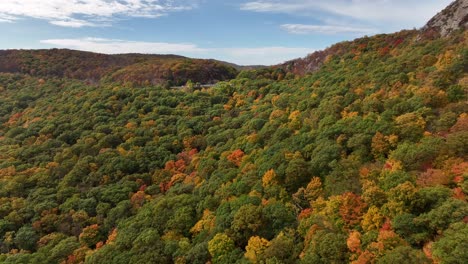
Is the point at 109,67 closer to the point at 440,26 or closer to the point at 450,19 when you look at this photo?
the point at 440,26

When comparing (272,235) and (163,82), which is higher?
(163,82)

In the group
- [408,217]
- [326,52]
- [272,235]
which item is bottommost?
[272,235]

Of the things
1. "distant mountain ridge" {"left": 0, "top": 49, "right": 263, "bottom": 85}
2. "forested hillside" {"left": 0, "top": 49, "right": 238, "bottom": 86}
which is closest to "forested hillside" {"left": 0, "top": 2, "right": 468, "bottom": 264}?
"forested hillside" {"left": 0, "top": 49, "right": 238, "bottom": 86}

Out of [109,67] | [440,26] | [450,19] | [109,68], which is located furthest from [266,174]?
[109,67]

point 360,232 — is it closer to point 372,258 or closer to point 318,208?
point 372,258

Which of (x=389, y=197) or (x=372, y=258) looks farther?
(x=389, y=197)

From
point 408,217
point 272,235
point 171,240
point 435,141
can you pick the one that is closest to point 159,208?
point 171,240

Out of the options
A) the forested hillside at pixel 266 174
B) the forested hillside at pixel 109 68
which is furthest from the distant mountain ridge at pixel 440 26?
the forested hillside at pixel 109 68
